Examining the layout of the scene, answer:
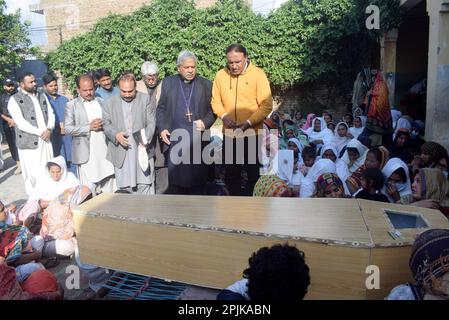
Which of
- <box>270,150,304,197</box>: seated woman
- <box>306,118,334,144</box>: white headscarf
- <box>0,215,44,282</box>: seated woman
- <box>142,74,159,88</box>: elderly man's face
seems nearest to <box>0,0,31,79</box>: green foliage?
<box>142,74,159,88</box>: elderly man's face

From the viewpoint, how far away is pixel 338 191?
157 inches

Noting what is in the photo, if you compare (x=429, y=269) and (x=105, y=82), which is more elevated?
(x=105, y=82)

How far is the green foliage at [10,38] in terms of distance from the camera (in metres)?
10.6

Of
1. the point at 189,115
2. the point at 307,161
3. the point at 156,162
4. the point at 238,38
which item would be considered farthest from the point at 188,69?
the point at 238,38

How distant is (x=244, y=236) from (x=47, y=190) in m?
2.71

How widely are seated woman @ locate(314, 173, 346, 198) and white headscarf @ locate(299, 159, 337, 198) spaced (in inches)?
11.8

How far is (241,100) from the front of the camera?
164 inches

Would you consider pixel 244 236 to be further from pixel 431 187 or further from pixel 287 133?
pixel 287 133

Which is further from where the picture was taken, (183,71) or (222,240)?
(183,71)

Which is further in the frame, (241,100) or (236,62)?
(241,100)
